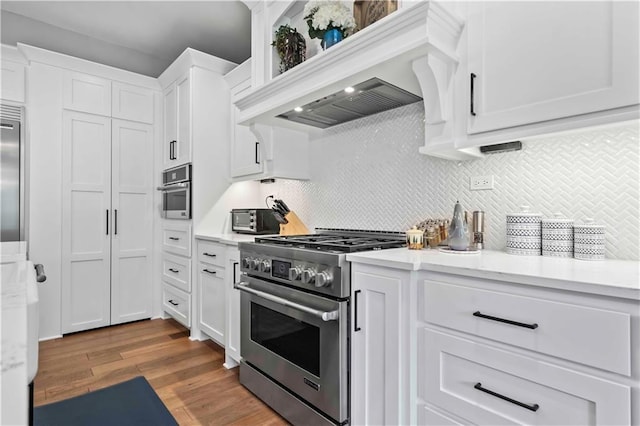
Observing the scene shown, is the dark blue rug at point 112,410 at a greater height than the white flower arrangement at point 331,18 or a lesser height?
lesser

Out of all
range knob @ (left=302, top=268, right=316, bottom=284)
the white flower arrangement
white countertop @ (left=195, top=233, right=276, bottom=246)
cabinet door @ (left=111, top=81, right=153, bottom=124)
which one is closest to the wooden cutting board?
white countertop @ (left=195, top=233, right=276, bottom=246)

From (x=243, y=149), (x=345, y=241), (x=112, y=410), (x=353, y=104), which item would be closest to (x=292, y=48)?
(x=353, y=104)

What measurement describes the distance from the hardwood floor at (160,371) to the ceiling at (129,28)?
274 centimetres

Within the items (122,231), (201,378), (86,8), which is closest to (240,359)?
(201,378)

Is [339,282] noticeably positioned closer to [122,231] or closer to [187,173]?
[187,173]

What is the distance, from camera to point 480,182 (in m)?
1.75

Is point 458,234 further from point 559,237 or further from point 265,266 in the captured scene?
point 265,266

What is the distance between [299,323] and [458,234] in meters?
0.88

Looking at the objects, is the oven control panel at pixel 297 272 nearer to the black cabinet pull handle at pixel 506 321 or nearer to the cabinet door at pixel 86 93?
the black cabinet pull handle at pixel 506 321

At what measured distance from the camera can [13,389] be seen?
0.37 metres

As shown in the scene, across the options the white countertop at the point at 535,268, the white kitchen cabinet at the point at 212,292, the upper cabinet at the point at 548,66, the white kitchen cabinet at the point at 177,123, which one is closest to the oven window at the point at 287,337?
the white countertop at the point at 535,268

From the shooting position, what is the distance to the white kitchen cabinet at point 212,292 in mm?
2633

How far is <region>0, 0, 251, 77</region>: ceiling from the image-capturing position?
9.98ft

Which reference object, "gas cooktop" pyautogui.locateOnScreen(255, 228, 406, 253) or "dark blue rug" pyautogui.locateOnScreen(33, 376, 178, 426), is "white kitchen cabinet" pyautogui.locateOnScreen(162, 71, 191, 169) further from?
"dark blue rug" pyautogui.locateOnScreen(33, 376, 178, 426)
